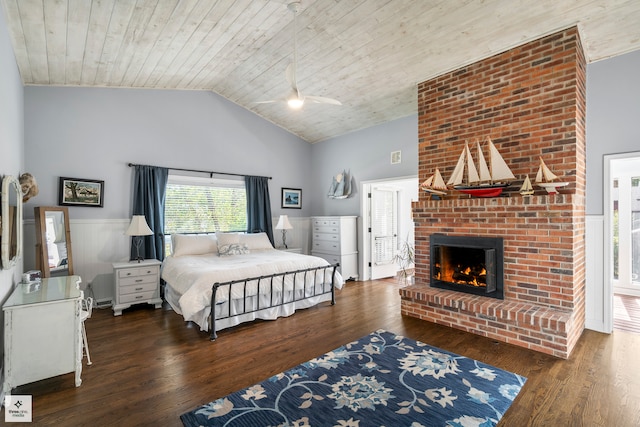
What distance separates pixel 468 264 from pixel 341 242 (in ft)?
8.47

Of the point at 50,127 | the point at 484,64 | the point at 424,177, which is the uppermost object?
the point at 484,64

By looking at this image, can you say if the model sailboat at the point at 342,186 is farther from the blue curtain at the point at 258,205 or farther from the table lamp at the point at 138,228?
the table lamp at the point at 138,228

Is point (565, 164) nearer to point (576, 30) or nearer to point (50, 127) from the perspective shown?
point (576, 30)

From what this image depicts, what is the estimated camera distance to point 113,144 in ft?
16.0

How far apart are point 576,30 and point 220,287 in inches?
178

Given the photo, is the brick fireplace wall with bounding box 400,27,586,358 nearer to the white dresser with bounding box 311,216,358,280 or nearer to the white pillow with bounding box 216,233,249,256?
the white dresser with bounding box 311,216,358,280

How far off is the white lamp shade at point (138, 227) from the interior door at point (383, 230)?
3887 mm

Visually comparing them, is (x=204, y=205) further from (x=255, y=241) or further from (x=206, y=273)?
(x=206, y=273)

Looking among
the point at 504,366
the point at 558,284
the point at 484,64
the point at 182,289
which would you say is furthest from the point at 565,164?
the point at 182,289

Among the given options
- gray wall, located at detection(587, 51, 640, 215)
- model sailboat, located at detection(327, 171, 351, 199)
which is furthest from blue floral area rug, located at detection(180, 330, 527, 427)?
model sailboat, located at detection(327, 171, 351, 199)

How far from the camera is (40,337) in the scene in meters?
2.40

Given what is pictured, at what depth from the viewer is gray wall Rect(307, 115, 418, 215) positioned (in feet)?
17.7

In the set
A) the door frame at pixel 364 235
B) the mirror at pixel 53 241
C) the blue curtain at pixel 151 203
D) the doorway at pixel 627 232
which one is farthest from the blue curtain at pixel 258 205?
the doorway at pixel 627 232

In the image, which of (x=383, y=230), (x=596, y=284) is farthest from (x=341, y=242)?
(x=596, y=284)
